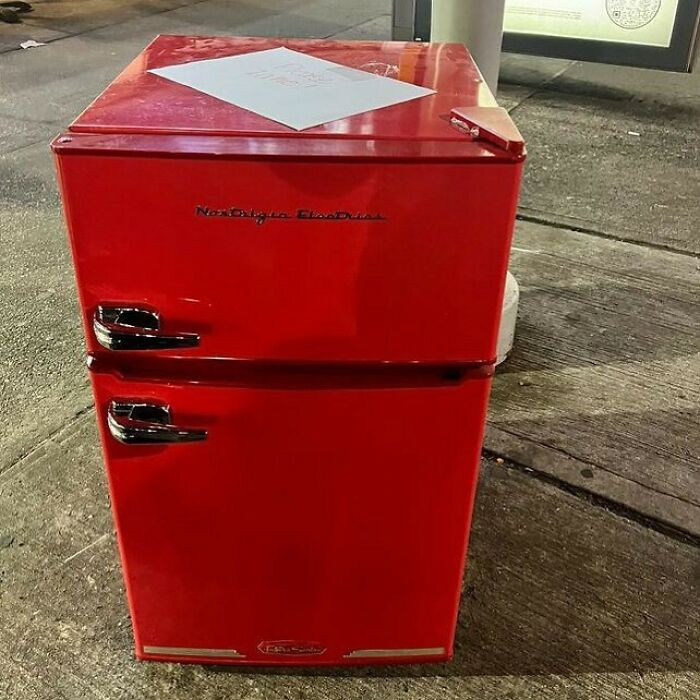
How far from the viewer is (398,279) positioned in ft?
3.26

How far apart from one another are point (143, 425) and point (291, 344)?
235 millimetres

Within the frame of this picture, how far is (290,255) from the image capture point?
97 cm

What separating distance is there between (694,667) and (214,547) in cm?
87

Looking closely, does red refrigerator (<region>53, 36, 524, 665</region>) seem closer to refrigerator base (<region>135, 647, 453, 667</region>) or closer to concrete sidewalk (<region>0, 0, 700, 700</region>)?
refrigerator base (<region>135, 647, 453, 667</region>)

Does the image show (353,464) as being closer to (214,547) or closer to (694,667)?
(214,547)

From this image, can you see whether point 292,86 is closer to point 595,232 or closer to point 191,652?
point 191,652

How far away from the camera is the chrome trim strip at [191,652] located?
1362 mm

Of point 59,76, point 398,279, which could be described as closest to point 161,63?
point 398,279

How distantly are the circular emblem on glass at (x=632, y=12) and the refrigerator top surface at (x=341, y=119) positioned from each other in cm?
316

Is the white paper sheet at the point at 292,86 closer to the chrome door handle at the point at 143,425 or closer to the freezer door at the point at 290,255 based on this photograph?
the freezer door at the point at 290,255

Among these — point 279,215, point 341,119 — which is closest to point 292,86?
point 341,119

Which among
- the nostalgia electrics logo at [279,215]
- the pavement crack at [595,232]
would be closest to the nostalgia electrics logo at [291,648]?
the nostalgia electrics logo at [279,215]

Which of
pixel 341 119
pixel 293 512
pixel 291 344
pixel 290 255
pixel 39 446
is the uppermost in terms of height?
pixel 341 119

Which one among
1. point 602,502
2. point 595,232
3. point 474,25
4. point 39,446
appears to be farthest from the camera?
point 595,232
